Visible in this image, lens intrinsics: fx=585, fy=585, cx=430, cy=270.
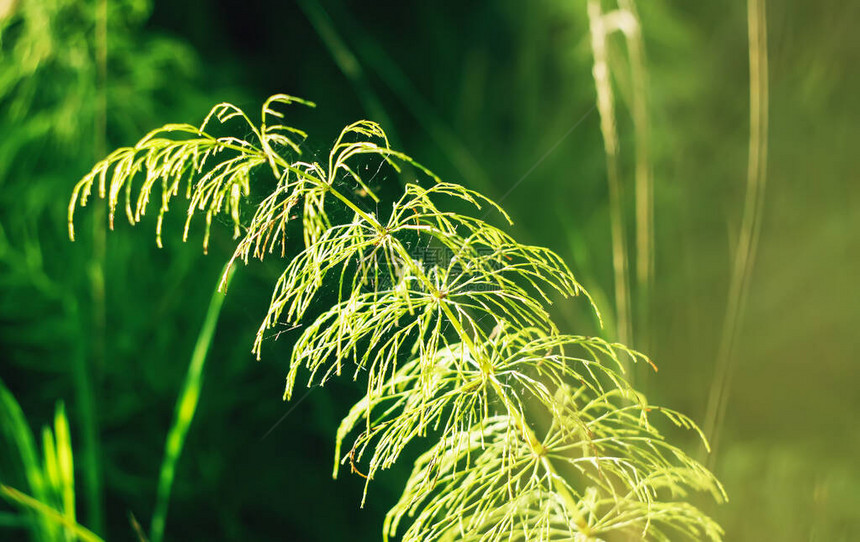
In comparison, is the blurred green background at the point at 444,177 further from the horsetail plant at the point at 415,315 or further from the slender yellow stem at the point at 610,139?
the horsetail plant at the point at 415,315

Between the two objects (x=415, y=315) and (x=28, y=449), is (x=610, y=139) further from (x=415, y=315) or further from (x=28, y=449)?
(x=28, y=449)

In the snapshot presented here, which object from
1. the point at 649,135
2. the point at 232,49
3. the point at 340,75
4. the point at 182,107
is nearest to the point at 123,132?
the point at 182,107

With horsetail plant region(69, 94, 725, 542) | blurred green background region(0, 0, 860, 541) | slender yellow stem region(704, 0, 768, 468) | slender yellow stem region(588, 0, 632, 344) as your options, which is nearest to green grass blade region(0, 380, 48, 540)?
blurred green background region(0, 0, 860, 541)

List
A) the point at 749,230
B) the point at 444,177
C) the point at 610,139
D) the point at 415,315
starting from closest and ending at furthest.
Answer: the point at 415,315 < the point at 610,139 < the point at 749,230 < the point at 444,177

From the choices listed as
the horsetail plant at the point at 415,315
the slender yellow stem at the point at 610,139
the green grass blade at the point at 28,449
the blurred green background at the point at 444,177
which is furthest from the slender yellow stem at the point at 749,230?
the green grass blade at the point at 28,449

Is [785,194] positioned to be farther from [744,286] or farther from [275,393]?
[275,393]

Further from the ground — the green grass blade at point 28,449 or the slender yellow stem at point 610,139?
the slender yellow stem at point 610,139

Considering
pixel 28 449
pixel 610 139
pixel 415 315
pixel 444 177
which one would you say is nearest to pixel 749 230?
pixel 610 139

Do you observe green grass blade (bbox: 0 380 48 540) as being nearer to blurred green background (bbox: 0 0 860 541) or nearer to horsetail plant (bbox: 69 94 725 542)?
blurred green background (bbox: 0 0 860 541)

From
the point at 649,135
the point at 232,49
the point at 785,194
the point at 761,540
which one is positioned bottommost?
the point at 761,540
